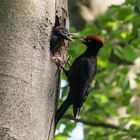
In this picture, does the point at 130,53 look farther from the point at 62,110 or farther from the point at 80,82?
the point at 62,110

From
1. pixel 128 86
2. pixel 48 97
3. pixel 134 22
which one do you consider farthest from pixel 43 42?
pixel 128 86

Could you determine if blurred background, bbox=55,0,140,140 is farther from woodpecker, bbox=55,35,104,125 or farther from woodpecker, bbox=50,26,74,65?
woodpecker, bbox=50,26,74,65

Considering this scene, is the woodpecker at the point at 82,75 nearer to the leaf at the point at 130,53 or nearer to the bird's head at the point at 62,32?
the bird's head at the point at 62,32

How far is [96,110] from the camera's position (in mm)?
6426

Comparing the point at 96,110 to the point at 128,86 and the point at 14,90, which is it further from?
the point at 14,90

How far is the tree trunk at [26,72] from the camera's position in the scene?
7.03 ft

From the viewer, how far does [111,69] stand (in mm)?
5914

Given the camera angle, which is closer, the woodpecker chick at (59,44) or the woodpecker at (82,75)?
the woodpecker chick at (59,44)

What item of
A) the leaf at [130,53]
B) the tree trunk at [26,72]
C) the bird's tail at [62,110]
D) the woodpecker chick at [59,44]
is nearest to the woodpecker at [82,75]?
the bird's tail at [62,110]

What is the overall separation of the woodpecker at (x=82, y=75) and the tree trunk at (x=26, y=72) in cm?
77

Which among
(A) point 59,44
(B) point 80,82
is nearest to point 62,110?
(A) point 59,44

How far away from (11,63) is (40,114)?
11.3 inches

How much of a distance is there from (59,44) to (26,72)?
0.64m

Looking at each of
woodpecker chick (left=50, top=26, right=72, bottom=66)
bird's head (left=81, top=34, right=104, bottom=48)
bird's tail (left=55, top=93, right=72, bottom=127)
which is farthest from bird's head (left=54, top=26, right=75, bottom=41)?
bird's head (left=81, top=34, right=104, bottom=48)
